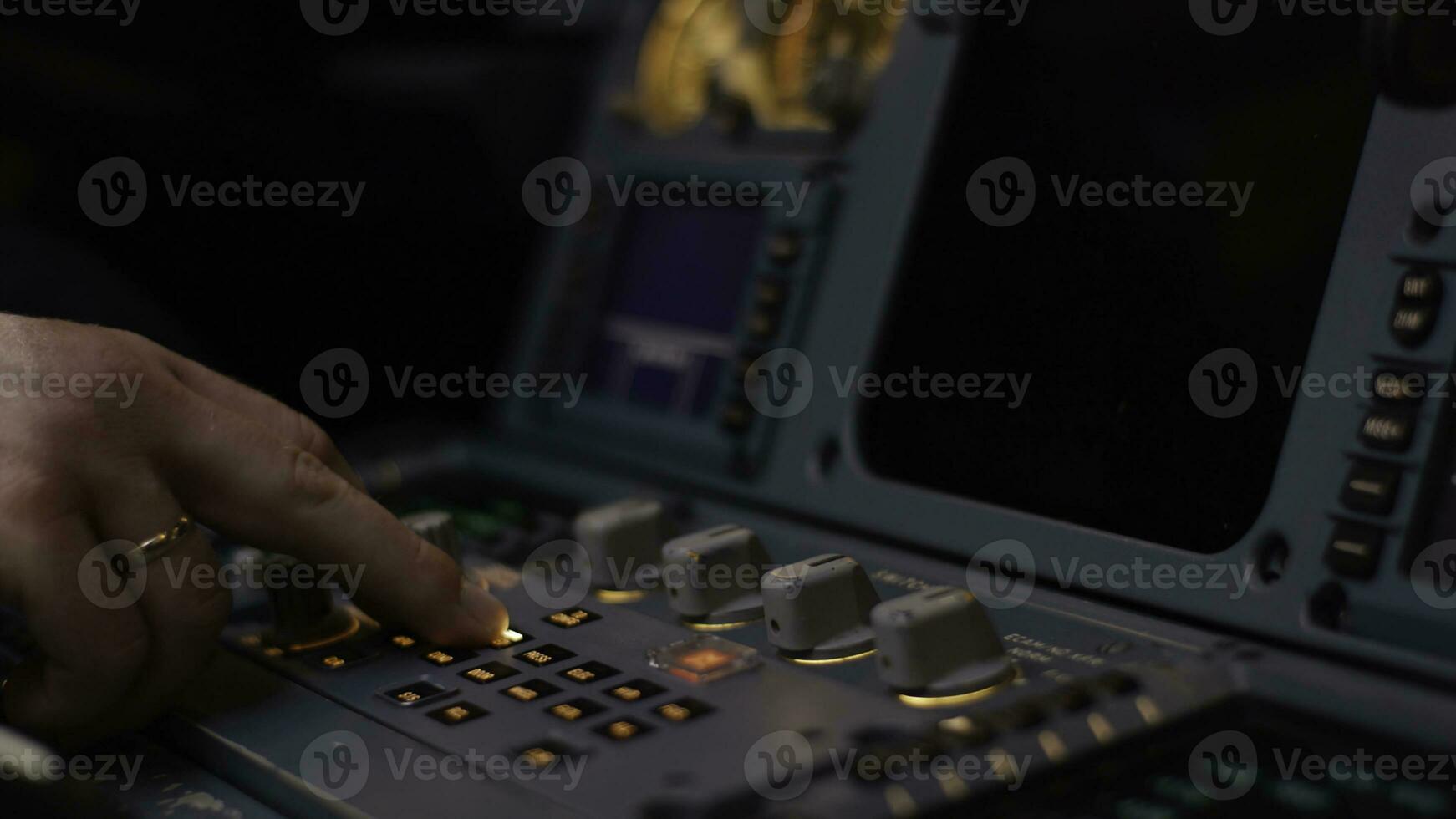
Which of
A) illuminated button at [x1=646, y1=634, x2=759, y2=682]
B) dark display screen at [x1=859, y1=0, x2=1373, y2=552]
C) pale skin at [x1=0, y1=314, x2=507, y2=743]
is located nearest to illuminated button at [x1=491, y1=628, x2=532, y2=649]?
pale skin at [x1=0, y1=314, x2=507, y2=743]

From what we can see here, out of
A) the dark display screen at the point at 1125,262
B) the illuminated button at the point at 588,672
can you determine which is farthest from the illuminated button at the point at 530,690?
the dark display screen at the point at 1125,262

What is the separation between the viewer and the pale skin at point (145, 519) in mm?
892

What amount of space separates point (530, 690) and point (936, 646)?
0.29 meters

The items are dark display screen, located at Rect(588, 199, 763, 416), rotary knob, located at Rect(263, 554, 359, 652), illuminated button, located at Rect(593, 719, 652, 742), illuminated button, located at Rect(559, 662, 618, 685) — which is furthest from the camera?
dark display screen, located at Rect(588, 199, 763, 416)

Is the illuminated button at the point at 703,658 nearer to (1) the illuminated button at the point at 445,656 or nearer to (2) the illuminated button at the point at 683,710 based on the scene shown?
(2) the illuminated button at the point at 683,710

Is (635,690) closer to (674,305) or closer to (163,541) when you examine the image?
(163,541)

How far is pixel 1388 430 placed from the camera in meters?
0.91

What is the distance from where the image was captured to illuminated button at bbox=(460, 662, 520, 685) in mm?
990

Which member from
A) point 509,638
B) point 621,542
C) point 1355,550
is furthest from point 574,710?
point 1355,550

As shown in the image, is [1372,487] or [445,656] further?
[445,656]

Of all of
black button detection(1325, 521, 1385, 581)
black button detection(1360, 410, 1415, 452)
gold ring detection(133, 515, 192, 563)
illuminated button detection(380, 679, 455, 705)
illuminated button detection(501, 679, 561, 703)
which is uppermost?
black button detection(1360, 410, 1415, 452)

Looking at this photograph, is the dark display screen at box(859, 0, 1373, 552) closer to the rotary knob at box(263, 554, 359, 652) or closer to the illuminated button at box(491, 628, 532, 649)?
the illuminated button at box(491, 628, 532, 649)

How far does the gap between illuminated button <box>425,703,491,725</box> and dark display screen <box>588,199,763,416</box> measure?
0.53 meters

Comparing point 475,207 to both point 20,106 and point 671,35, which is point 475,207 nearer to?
point 671,35
